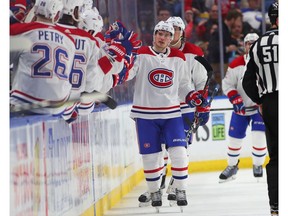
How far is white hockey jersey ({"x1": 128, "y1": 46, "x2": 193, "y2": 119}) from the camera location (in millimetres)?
6094

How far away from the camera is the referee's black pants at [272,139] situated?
468 centimetres

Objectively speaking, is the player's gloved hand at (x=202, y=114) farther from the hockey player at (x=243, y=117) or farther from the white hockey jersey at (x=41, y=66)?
the white hockey jersey at (x=41, y=66)

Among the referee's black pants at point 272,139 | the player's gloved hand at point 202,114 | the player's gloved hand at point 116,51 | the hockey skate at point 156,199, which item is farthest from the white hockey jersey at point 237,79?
the referee's black pants at point 272,139

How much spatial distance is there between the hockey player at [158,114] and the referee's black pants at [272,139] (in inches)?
54.8

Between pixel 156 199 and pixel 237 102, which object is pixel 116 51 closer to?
pixel 156 199

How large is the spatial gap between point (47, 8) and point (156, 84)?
1836mm

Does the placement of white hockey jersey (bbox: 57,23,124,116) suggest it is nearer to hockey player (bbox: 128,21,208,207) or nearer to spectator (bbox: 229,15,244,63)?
hockey player (bbox: 128,21,208,207)

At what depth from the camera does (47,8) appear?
4371 millimetres

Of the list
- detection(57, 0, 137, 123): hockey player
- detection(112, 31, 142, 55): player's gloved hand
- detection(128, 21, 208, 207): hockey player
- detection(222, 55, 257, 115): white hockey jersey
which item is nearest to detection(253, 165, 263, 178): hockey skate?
detection(222, 55, 257, 115): white hockey jersey

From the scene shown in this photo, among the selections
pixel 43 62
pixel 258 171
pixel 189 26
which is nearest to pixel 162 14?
pixel 189 26
